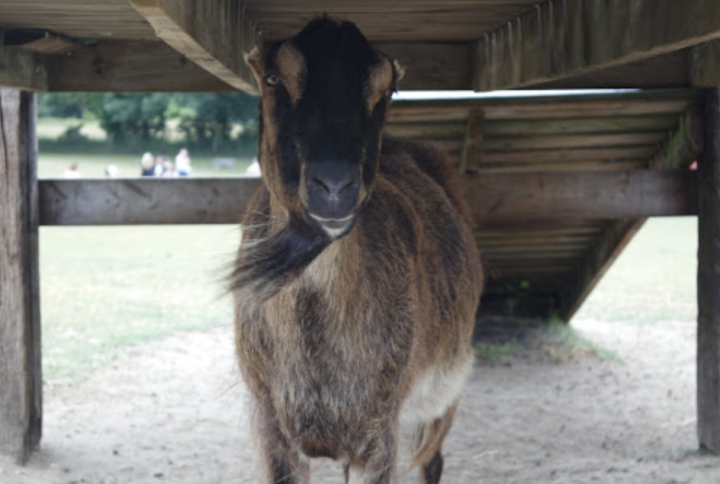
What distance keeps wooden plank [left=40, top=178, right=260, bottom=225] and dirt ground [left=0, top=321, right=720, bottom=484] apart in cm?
156

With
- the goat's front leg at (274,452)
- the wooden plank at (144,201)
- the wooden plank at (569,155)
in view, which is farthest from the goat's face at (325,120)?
the wooden plank at (569,155)

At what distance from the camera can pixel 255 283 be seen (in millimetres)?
3721

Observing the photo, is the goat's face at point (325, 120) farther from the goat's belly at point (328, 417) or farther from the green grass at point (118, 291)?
the goat's belly at point (328, 417)

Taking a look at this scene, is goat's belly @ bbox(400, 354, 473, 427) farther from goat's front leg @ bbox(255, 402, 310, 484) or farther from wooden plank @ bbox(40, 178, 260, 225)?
wooden plank @ bbox(40, 178, 260, 225)

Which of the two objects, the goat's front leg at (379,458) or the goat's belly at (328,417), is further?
the goat's front leg at (379,458)

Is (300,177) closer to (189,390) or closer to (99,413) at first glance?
(99,413)

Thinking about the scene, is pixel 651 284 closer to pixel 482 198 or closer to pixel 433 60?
pixel 482 198

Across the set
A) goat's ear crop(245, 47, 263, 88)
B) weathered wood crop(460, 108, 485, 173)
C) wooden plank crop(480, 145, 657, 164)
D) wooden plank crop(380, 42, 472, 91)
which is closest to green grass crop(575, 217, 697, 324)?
wooden plank crop(480, 145, 657, 164)

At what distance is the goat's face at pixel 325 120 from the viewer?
3.33 meters

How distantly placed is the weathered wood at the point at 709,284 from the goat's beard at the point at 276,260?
3843 mm

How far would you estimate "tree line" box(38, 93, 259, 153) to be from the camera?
2731cm

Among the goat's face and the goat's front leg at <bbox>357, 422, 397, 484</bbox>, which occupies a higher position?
the goat's face

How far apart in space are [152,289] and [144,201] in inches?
365

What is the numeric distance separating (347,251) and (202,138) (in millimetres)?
24439
